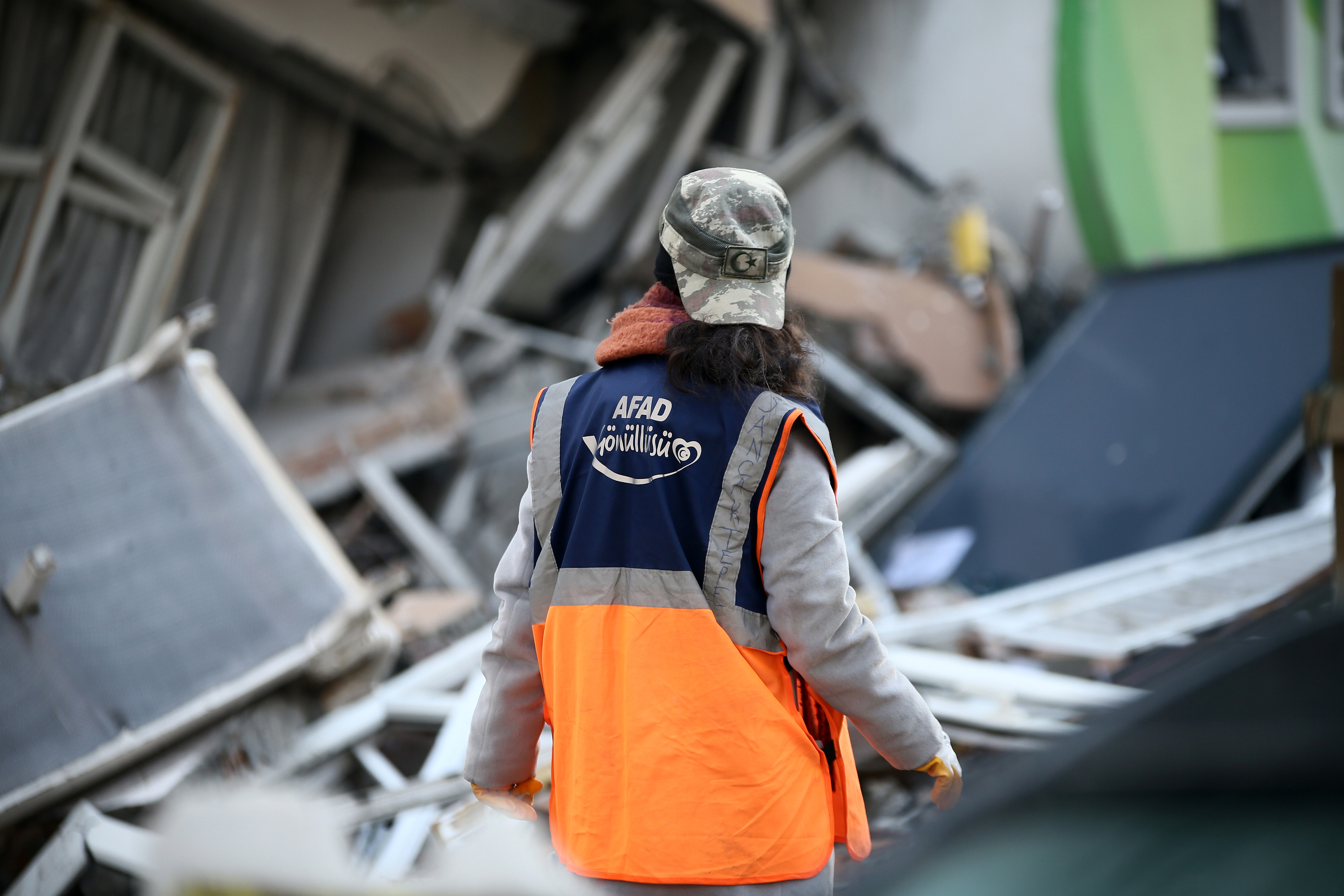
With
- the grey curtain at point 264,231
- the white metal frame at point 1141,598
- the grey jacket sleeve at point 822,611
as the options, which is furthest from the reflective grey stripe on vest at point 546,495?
the grey curtain at point 264,231

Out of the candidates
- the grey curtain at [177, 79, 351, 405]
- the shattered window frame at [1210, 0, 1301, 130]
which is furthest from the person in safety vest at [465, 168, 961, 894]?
the shattered window frame at [1210, 0, 1301, 130]

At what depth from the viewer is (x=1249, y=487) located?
4.28 metres

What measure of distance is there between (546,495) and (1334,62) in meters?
6.02

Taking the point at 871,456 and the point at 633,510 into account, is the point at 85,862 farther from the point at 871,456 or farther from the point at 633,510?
the point at 871,456

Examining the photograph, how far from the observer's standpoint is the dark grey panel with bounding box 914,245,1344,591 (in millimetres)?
4332

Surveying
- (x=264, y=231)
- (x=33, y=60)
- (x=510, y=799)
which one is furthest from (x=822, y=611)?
(x=264, y=231)

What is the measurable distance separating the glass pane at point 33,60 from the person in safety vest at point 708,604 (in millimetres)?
3799

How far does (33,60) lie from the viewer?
3.97 meters

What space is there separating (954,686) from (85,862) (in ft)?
6.21

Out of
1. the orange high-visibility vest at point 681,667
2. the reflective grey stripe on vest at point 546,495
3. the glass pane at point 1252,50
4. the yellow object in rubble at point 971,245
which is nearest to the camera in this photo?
the orange high-visibility vest at point 681,667

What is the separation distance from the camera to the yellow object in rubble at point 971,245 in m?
5.70

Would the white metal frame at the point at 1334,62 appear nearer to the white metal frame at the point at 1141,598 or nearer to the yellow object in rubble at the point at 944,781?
the white metal frame at the point at 1141,598

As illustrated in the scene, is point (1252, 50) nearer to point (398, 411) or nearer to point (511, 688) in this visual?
point (398, 411)

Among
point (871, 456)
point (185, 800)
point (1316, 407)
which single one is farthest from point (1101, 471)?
point (185, 800)
